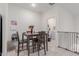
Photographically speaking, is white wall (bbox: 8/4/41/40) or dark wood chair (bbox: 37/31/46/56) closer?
white wall (bbox: 8/4/41/40)

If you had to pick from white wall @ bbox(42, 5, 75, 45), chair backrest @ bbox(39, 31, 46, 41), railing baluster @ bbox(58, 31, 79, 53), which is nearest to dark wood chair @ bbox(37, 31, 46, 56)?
chair backrest @ bbox(39, 31, 46, 41)

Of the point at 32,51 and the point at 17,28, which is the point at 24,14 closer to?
the point at 17,28

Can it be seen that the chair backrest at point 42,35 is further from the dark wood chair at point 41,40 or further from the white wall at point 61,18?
the white wall at point 61,18

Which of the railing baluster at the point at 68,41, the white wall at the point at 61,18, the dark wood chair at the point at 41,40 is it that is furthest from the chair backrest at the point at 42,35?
the railing baluster at the point at 68,41

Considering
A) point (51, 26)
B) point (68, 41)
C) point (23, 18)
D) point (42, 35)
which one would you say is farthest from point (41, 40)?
point (68, 41)

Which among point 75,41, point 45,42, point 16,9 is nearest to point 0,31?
point 16,9

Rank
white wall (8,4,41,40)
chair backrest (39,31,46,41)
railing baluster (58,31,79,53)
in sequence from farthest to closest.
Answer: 1. railing baluster (58,31,79,53)
2. chair backrest (39,31,46,41)
3. white wall (8,4,41,40)

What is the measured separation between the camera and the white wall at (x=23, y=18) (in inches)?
97.4

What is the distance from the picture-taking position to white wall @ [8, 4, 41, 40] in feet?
8.12

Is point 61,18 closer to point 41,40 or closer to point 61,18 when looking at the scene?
point 61,18

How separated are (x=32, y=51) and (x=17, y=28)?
2.45 feet

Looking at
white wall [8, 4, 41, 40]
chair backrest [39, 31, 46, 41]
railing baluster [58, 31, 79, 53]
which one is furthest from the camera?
railing baluster [58, 31, 79, 53]

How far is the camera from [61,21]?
9.80ft

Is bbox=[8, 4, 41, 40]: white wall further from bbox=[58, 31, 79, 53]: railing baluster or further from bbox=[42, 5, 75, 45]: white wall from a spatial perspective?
bbox=[58, 31, 79, 53]: railing baluster
